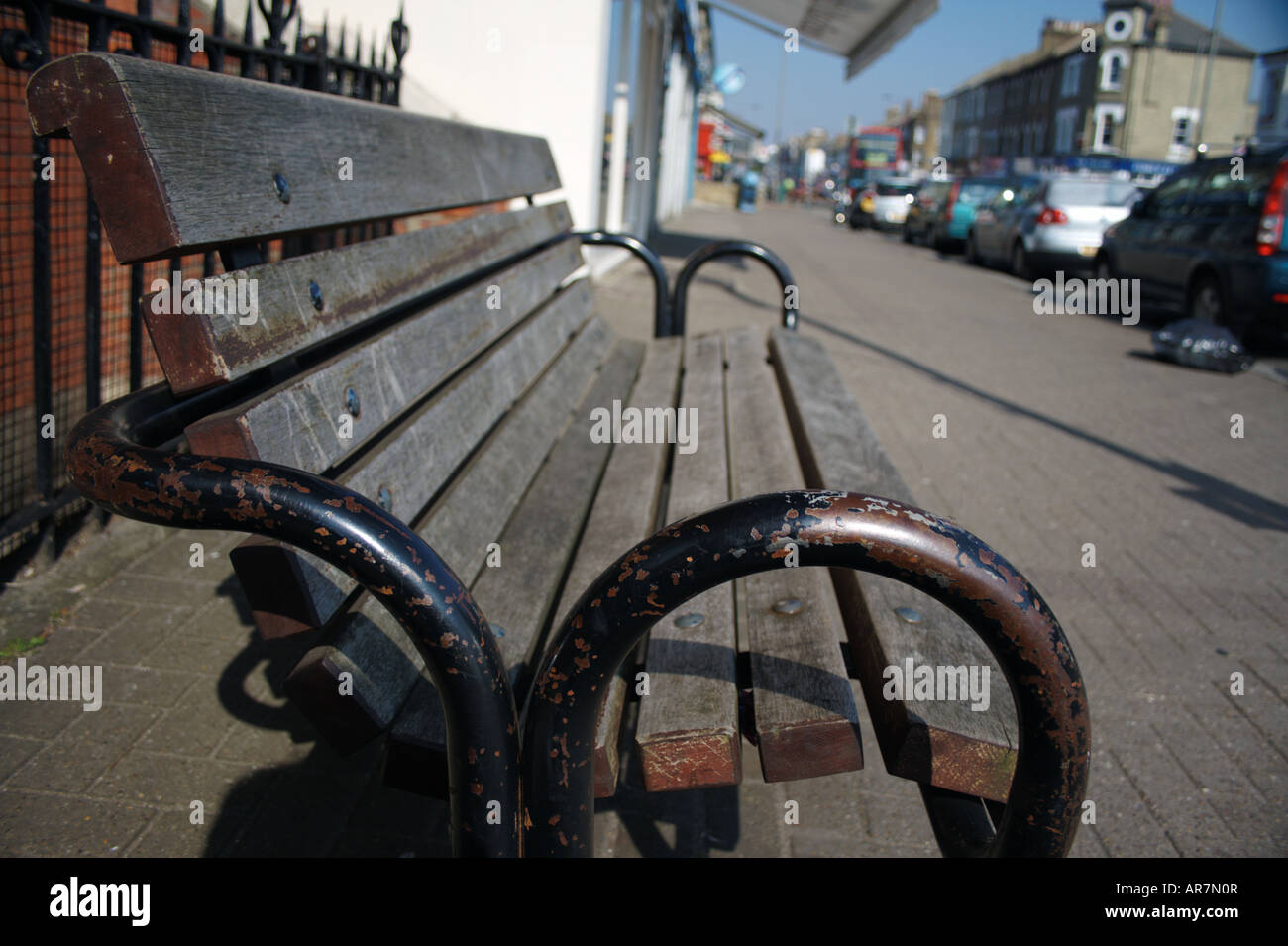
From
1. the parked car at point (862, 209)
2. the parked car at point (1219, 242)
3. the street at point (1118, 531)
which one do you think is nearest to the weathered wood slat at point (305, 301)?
the street at point (1118, 531)

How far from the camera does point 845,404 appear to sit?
3.10 meters

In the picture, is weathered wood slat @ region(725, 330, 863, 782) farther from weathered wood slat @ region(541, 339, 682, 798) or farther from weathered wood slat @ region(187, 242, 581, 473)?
weathered wood slat @ region(187, 242, 581, 473)

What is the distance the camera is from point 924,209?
85.9ft

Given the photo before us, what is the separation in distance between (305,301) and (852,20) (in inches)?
587

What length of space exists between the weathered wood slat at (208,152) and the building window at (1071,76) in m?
65.8

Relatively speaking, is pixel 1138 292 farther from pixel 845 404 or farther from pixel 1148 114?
pixel 1148 114

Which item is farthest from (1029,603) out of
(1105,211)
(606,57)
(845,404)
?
(1105,211)

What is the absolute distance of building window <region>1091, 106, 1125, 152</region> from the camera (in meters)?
55.3

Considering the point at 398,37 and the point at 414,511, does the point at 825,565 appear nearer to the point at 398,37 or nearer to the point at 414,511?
the point at 414,511

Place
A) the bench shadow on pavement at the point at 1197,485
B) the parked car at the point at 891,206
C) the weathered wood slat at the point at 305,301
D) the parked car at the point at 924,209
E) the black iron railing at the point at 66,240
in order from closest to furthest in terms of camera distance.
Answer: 1. the weathered wood slat at the point at 305,301
2. the black iron railing at the point at 66,240
3. the bench shadow on pavement at the point at 1197,485
4. the parked car at the point at 924,209
5. the parked car at the point at 891,206

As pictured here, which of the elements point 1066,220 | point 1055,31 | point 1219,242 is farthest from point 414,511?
point 1055,31

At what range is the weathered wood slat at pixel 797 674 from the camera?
4.39 ft

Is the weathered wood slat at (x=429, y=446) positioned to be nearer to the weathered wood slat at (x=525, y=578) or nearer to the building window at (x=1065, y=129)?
the weathered wood slat at (x=525, y=578)
